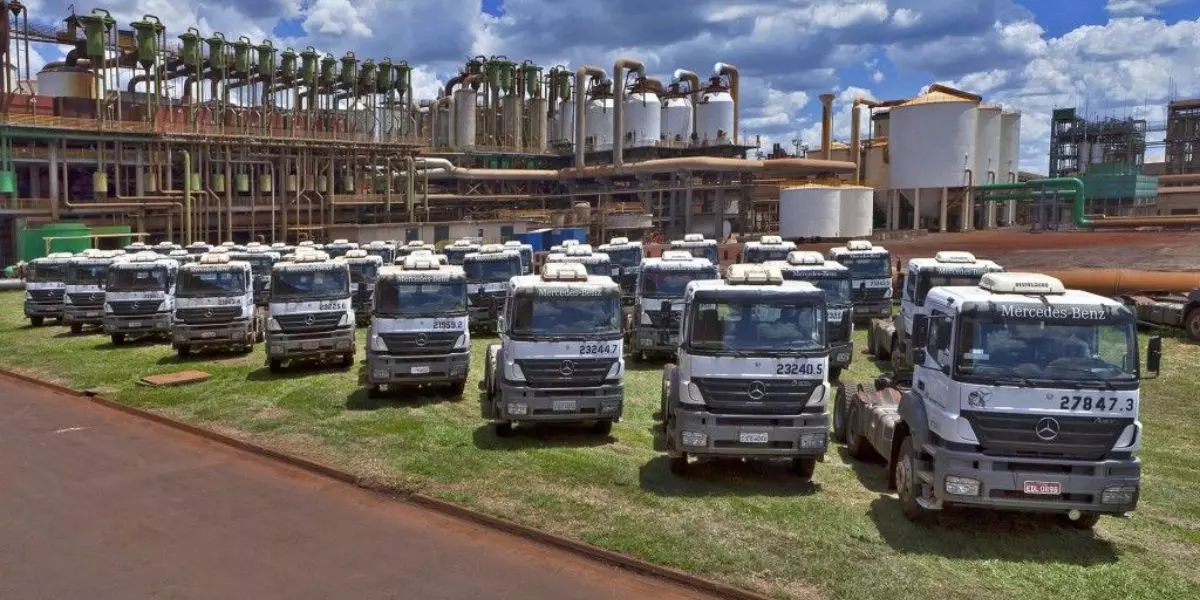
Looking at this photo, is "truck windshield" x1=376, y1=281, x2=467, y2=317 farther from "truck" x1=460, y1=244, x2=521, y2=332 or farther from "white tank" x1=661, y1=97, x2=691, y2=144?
"white tank" x1=661, y1=97, x2=691, y2=144

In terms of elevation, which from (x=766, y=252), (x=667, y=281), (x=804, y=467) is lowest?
(x=804, y=467)

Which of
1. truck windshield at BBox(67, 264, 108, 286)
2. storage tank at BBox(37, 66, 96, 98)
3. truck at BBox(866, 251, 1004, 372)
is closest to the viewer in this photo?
truck at BBox(866, 251, 1004, 372)

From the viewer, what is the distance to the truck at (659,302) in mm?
24094

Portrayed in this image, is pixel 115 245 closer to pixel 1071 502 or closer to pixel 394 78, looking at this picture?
pixel 394 78

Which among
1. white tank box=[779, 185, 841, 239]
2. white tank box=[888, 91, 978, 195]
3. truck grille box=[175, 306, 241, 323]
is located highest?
white tank box=[888, 91, 978, 195]

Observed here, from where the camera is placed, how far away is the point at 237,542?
38.3 feet

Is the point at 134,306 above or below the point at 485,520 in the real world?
above

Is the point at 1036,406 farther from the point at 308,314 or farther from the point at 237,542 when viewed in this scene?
the point at 308,314

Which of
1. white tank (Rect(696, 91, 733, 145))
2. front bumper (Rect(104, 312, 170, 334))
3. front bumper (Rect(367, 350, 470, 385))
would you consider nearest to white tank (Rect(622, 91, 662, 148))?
white tank (Rect(696, 91, 733, 145))

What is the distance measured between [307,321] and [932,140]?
6346 cm

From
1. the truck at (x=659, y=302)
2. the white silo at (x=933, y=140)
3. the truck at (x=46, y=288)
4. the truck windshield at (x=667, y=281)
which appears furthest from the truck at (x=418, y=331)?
the white silo at (x=933, y=140)

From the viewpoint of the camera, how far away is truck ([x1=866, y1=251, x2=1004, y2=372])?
22641 mm

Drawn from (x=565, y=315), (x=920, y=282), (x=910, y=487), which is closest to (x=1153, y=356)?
(x=910, y=487)

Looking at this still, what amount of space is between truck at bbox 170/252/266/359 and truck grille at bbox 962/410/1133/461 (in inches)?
846
